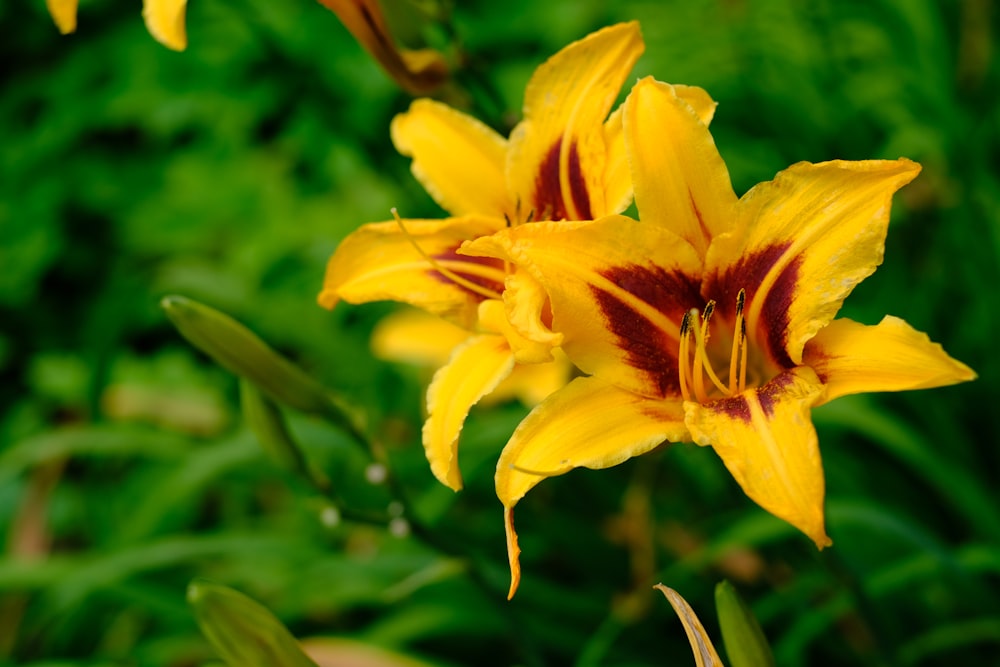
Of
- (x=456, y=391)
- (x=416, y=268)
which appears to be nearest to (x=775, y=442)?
(x=456, y=391)

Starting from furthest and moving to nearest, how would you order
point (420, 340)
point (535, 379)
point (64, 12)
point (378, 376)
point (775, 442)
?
point (378, 376) < point (420, 340) < point (535, 379) < point (64, 12) < point (775, 442)

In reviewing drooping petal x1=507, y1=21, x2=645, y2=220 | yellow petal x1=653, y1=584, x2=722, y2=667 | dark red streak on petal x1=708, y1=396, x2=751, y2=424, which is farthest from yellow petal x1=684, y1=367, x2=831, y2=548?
drooping petal x1=507, y1=21, x2=645, y2=220

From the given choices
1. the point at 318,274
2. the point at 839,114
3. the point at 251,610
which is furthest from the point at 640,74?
the point at 251,610

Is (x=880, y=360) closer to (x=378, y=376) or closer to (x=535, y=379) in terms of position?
(x=535, y=379)

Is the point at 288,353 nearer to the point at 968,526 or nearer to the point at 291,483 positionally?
the point at 291,483

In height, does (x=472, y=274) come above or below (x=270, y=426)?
above
